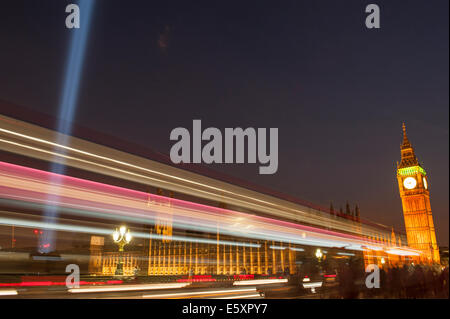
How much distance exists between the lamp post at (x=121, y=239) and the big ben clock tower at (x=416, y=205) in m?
77.1

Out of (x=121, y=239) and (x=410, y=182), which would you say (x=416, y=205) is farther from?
(x=121, y=239)

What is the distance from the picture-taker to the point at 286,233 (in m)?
11.5

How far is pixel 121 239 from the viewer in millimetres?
8484

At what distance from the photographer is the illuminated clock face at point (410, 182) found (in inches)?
3091

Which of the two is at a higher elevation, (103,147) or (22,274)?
(103,147)

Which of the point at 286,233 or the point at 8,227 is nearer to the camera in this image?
the point at 8,227

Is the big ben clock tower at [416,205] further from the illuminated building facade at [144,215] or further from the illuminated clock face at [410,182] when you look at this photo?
the illuminated building facade at [144,215]

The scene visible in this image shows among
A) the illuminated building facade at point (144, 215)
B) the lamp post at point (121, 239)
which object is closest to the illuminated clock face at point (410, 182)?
the illuminated building facade at point (144, 215)

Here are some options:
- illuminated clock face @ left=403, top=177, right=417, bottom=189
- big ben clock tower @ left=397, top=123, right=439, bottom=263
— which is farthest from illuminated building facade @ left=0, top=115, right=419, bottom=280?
illuminated clock face @ left=403, top=177, right=417, bottom=189

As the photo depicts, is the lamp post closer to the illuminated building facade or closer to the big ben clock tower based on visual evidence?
the illuminated building facade
